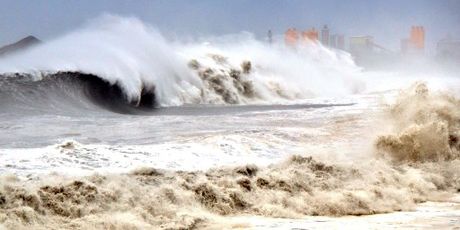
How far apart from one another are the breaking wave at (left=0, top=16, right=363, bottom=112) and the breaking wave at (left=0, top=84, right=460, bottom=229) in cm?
1135

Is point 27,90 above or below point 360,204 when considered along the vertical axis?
above

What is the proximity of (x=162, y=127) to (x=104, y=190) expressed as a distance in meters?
6.70

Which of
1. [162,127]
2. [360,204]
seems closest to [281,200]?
[360,204]

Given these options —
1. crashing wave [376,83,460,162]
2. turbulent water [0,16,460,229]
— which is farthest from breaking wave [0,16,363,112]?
crashing wave [376,83,460,162]

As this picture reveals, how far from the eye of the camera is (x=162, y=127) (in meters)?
14.2

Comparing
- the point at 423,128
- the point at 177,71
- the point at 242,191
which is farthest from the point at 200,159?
the point at 177,71

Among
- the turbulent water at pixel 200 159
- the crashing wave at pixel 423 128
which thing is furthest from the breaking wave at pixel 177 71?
the crashing wave at pixel 423 128

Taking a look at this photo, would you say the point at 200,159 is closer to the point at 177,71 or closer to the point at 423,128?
the point at 423,128

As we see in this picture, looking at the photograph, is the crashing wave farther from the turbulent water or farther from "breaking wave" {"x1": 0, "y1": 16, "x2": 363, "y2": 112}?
"breaking wave" {"x1": 0, "y1": 16, "x2": 363, "y2": 112}

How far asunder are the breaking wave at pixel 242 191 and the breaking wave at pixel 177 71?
11.3m

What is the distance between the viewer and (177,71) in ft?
99.0

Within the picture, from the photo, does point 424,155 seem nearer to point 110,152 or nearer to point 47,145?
point 110,152

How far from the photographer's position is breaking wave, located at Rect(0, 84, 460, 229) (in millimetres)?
7043

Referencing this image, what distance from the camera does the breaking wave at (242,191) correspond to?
7.04 meters
